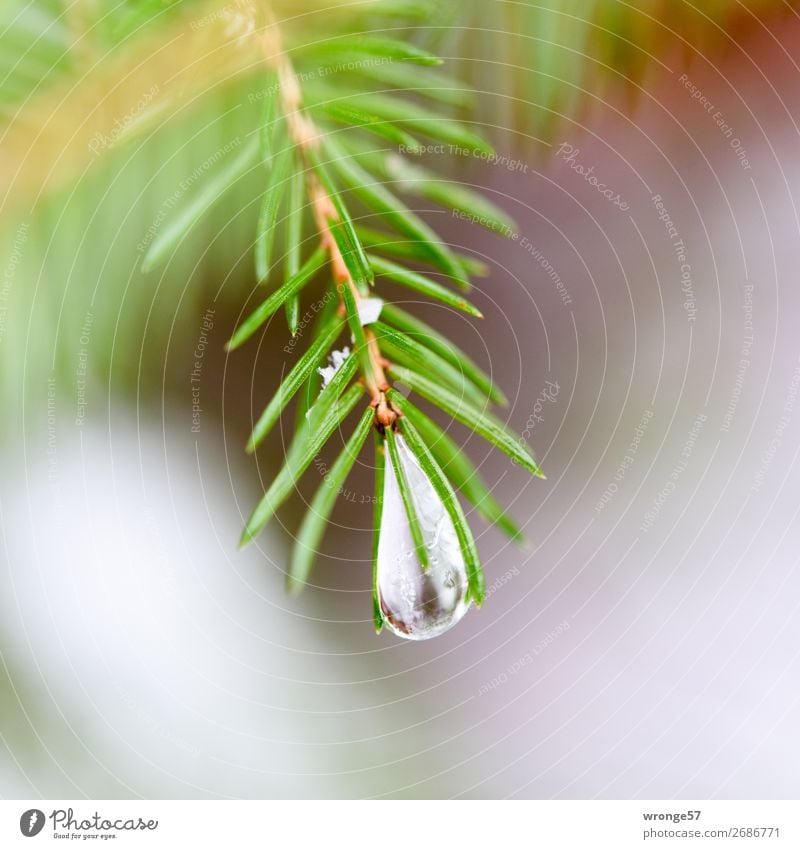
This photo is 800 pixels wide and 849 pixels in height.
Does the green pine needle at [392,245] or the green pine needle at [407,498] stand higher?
the green pine needle at [392,245]

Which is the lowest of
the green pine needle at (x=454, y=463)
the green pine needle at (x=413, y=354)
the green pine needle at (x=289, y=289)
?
the green pine needle at (x=454, y=463)

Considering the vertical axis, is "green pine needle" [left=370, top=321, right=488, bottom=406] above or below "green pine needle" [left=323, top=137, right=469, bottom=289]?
below

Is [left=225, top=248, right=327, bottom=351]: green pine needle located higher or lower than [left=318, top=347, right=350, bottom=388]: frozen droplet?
higher

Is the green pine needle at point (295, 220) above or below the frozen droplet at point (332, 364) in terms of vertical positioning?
above

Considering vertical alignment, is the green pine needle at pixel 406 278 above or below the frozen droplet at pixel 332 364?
above

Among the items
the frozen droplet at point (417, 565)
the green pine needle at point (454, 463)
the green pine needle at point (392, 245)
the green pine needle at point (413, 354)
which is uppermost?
the green pine needle at point (392, 245)

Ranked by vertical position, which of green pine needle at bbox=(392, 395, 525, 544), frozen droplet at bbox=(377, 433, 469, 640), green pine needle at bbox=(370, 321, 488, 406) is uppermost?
green pine needle at bbox=(370, 321, 488, 406)

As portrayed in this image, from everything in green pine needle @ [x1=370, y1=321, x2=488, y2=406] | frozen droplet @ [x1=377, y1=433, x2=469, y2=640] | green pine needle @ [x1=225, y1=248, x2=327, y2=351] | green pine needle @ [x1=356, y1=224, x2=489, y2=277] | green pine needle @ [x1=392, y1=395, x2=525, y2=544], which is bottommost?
frozen droplet @ [x1=377, y1=433, x2=469, y2=640]
